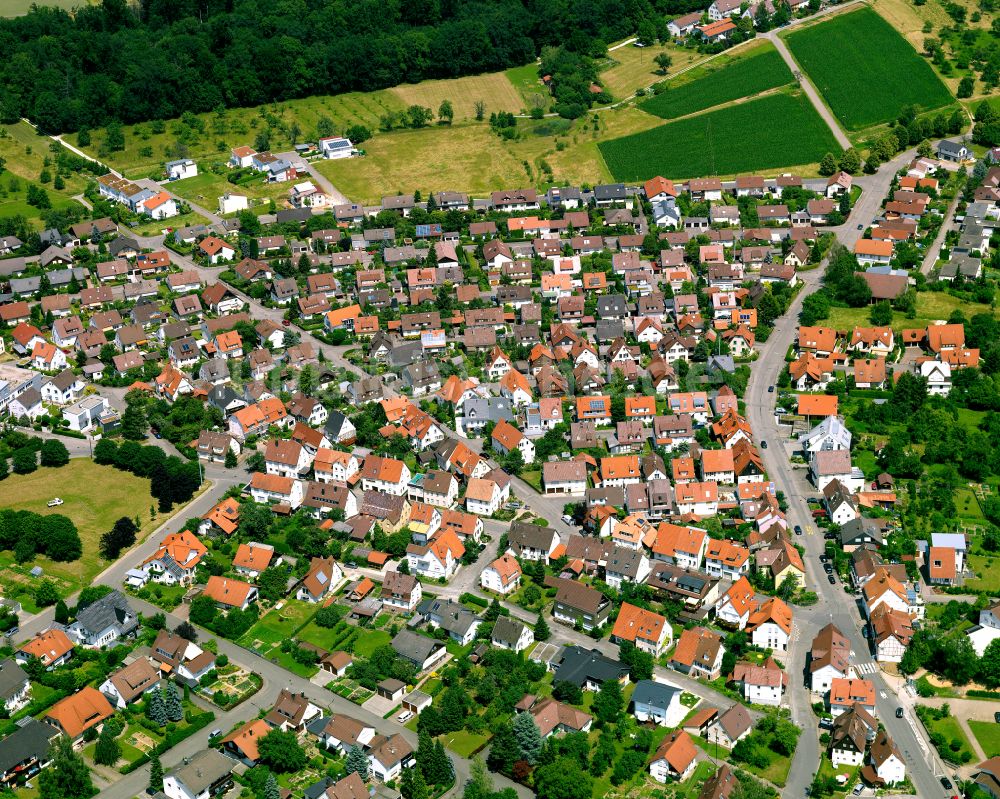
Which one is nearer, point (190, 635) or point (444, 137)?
point (190, 635)

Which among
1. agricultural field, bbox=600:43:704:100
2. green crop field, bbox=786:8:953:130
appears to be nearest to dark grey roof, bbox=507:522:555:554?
green crop field, bbox=786:8:953:130

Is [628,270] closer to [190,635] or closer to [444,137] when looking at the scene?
[444,137]

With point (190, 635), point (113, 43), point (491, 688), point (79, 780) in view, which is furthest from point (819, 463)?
point (113, 43)

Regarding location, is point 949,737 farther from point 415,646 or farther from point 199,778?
point 199,778

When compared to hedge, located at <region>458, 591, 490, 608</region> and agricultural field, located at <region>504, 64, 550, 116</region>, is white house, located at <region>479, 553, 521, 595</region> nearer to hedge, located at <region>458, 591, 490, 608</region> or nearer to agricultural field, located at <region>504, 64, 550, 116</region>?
hedge, located at <region>458, 591, 490, 608</region>

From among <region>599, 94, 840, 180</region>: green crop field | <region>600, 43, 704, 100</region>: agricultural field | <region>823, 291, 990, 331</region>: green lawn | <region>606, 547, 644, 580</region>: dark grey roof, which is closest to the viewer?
<region>606, 547, 644, 580</region>: dark grey roof

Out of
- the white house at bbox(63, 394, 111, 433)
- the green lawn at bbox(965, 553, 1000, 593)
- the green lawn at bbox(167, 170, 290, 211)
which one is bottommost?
the green lawn at bbox(965, 553, 1000, 593)

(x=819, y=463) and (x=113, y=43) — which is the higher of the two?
(x=113, y=43)
